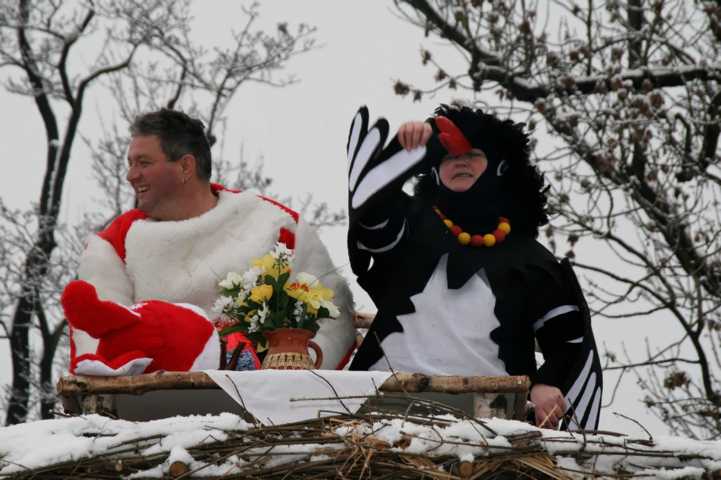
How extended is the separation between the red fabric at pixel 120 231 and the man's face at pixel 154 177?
0.07m

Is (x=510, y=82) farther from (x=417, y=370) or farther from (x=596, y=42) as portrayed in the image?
(x=417, y=370)

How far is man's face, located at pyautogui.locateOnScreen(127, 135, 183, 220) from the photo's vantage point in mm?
5191

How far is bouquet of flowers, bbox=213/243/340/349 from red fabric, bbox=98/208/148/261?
62 cm

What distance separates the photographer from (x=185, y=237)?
5.14m

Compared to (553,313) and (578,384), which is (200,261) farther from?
(578,384)

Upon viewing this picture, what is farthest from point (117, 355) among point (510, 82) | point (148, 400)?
point (510, 82)

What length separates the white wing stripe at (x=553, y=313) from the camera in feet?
16.1

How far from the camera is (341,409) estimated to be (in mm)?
3910

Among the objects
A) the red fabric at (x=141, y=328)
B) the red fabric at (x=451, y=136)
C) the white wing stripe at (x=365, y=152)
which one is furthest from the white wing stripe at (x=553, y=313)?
the red fabric at (x=141, y=328)

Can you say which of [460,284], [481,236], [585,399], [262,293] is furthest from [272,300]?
[585,399]

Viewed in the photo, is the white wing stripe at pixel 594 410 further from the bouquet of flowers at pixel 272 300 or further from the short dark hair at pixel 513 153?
the bouquet of flowers at pixel 272 300

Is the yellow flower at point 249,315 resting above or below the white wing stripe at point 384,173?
below

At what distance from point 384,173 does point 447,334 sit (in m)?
0.57

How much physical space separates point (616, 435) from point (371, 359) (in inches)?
59.1
